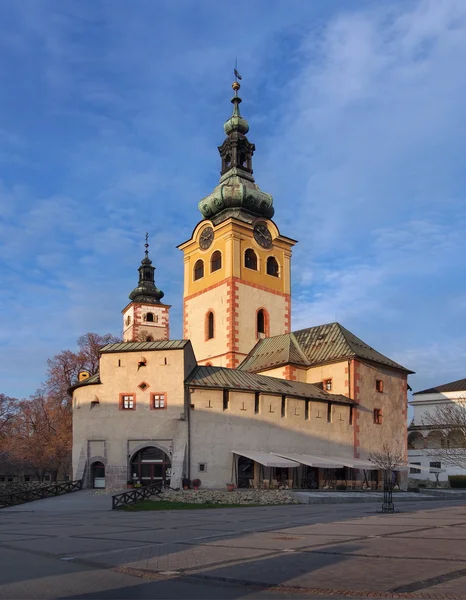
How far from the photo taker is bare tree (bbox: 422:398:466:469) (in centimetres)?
4847

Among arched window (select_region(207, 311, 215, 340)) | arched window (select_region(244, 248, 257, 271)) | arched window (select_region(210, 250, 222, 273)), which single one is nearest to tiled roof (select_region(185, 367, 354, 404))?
arched window (select_region(207, 311, 215, 340))

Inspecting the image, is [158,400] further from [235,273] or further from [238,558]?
[238,558]

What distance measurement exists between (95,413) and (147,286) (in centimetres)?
5046

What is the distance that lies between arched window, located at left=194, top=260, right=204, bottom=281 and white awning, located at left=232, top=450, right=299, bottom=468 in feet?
79.4

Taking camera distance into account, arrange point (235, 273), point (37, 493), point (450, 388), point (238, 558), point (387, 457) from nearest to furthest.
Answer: point (238, 558), point (37, 493), point (387, 457), point (235, 273), point (450, 388)

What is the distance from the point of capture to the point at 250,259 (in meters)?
58.7

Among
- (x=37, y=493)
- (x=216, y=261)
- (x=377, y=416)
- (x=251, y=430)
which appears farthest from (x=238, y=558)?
(x=216, y=261)

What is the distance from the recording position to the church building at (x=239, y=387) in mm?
37969

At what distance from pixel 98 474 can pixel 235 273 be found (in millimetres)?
23012

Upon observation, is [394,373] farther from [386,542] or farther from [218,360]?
[386,542]

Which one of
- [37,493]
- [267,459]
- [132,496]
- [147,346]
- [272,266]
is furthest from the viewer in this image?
[272,266]

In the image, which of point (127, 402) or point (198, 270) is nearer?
point (127, 402)

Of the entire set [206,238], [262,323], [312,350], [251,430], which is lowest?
[251,430]

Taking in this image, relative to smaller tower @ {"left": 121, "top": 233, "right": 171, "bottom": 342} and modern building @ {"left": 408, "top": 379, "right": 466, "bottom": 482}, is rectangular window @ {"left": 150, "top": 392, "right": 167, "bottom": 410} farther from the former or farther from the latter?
smaller tower @ {"left": 121, "top": 233, "right": 171, "bottom": 342}
